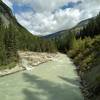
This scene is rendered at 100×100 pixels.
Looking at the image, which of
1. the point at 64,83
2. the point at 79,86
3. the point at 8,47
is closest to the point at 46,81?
the point at 64,83

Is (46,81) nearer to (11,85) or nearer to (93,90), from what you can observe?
(11,85)

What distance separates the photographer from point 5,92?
1251 inches

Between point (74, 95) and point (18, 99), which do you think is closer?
point (18, 99)

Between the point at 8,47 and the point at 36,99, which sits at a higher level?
the point at 8,47

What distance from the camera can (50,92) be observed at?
31.8 metres

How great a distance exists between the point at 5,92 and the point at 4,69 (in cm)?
2022

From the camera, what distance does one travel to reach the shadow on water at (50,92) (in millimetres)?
29125

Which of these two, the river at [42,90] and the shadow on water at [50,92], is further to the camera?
the river at [42,90]

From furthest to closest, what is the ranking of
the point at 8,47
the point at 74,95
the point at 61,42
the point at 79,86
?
the point at 61,42
the point at 8,47
the point at 79,86
the point at 74,95

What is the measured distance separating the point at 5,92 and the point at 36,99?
236 inches

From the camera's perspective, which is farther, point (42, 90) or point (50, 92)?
point (42, 90)

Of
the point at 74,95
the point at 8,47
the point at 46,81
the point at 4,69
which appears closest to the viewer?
the point at 74,95

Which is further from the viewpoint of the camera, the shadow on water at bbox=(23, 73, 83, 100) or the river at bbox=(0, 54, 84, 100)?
the river at bbox=(0, 54, 84, 100)

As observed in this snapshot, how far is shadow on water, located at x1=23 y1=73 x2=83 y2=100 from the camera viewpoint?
95.6ft
